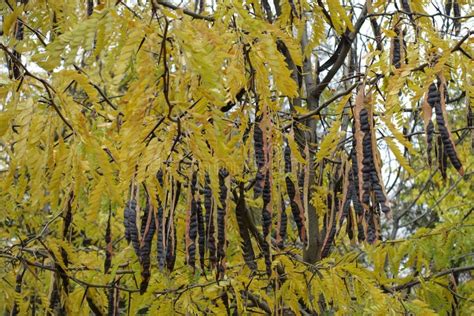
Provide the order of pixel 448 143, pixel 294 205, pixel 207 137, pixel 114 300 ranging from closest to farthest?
pixel 207 137 → pixel 448 143 → pixel 294 205 → pixel 114 300

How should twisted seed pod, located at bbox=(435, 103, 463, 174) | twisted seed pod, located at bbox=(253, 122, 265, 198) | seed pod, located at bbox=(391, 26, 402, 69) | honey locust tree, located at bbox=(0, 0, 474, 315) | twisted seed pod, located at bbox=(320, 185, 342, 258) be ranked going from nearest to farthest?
honey locust tree, located at bbox=(0, 0, 474, 315), twisted seed pod, located at bbox=(435, 103, 463, 174), twisted seed pod, located at bbox=(253, 122, 265, 198), seed pod, located at bbox=(391, 26, 402, 69), twisted seed pod, located at bbox=(320, 185, 342, 258)

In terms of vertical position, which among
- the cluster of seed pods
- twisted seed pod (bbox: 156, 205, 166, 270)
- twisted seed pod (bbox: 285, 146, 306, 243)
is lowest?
twisted seed pod (bbox: 156, 205, 166, 270)

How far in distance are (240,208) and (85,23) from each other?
1445 millimetres

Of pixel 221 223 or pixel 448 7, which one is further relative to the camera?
pixel 448 7

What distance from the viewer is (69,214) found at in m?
2.99

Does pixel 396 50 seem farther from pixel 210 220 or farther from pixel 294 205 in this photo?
pixel 210 220

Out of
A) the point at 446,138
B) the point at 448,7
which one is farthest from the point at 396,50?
the point at 448,7

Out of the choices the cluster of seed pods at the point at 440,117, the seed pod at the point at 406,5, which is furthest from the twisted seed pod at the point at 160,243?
the seed pod at the point at 406,5

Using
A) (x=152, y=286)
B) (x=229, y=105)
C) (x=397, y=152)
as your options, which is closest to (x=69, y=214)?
(x=152, y=286)

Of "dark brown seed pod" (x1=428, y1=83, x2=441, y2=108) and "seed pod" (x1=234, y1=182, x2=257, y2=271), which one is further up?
"dark brown seed pod" (x1=428, y1=83, x2=441, y2=108)

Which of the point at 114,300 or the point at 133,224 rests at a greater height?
the point at 133,224

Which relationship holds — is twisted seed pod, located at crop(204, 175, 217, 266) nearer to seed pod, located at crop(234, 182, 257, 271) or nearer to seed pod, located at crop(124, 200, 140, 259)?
seed pod, located at crop(124, 200, 140, 259)

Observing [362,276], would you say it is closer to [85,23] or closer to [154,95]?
[154,95]

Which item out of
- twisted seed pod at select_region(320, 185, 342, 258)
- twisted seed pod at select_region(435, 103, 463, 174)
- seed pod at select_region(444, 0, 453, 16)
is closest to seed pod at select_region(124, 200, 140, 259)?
twisted seed pod at select_region(320, 185, 342, 258)
